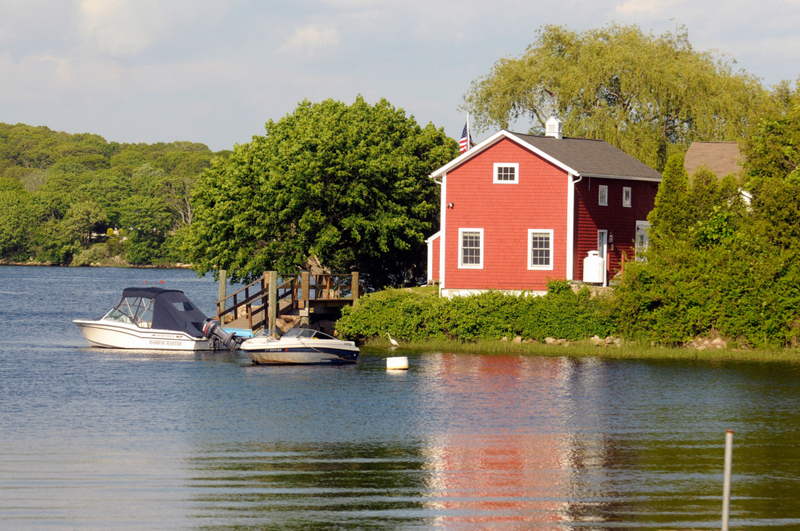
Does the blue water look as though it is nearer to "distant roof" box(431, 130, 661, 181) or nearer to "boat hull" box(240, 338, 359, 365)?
"boat hull" box(240, 338, 359, 365)

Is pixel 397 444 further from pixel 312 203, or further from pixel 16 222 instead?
pixel 16 222

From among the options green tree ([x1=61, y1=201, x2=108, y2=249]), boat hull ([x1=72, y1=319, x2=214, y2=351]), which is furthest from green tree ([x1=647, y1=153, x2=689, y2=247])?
green tree ([x1=61, y1=201, x2=108, y2=249])

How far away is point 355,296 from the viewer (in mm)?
49188

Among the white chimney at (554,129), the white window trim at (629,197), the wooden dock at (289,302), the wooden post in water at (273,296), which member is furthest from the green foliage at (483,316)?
the white chimney at (554,129)

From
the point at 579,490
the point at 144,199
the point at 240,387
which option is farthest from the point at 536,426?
the point at 144,199

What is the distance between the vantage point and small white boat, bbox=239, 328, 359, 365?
38875 mm

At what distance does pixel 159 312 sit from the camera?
45.5 metres

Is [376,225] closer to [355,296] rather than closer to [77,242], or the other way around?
[355,296]

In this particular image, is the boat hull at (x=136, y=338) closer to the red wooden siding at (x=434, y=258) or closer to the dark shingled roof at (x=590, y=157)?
the red wooden siding at (x=434, y=258)

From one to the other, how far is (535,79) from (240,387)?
39.6 metres

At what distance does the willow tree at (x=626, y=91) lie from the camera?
200ft

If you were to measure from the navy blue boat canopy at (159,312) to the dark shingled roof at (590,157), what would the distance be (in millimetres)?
17947

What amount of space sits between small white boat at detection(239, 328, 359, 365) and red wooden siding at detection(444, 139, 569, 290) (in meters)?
9.29

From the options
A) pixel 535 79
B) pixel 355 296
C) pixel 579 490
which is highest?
pixel 535 79
